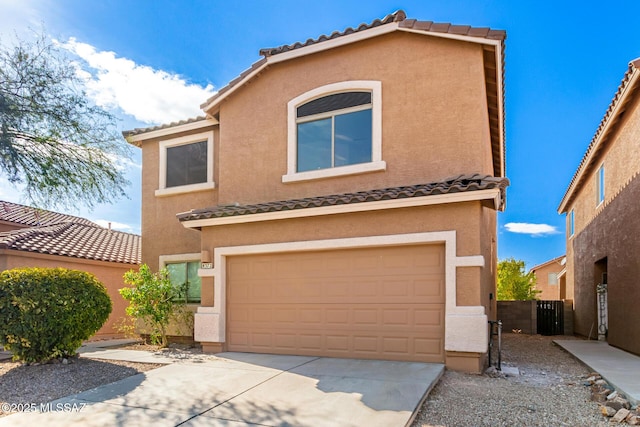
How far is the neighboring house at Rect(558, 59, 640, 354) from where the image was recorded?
11.3m

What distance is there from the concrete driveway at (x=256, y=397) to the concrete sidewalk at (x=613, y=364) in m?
2.88

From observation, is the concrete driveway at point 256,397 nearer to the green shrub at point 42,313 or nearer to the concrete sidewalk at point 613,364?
the green shrub at point 42,313

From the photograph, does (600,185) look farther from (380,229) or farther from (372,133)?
(380,229)

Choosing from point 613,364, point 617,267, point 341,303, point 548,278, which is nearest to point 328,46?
point 341,303

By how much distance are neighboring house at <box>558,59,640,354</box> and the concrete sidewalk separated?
1.58 feet

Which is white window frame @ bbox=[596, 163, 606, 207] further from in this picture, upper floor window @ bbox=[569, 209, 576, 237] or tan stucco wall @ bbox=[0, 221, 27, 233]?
tan stucco wall @ bbox=[0, 221, 27, 233]

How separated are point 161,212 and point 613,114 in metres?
13.2

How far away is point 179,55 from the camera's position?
539 inches

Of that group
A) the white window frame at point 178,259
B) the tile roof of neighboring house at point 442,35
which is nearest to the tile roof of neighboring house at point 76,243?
the white window frame at point 178,259

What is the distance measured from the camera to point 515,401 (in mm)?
6812

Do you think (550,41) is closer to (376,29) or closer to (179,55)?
(376,29)

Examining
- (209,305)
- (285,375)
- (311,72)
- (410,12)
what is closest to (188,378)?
(285,375)

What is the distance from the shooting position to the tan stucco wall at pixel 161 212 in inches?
520

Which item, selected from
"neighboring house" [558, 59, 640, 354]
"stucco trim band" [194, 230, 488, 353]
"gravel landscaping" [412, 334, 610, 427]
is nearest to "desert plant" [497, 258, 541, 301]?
"neighboring house" [558, 59, 640, 354]
